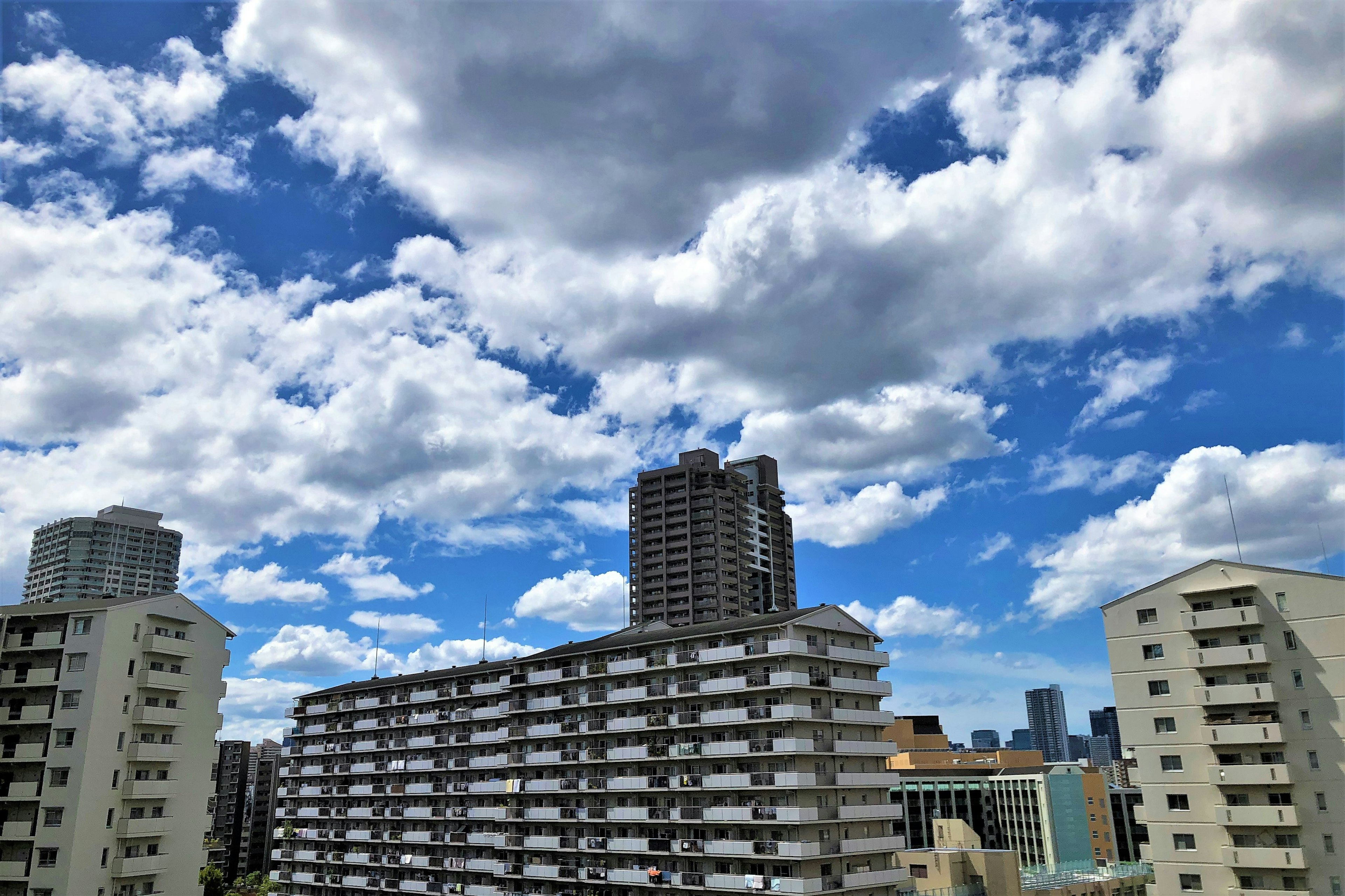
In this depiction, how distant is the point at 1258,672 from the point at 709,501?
439 feet

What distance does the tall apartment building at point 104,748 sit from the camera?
222 ft

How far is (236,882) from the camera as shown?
175 meters

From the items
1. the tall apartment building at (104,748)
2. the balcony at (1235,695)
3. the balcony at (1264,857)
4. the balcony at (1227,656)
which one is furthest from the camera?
the tall apartment building at (104,748)

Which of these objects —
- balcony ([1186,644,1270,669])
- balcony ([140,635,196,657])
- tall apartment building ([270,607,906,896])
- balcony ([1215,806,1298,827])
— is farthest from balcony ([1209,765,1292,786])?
balcony ([140,635,196,657])

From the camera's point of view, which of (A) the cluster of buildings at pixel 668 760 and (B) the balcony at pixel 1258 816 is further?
(A) the cluster of buildings at pixel 668 760

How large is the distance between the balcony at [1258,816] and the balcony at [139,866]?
82064mm

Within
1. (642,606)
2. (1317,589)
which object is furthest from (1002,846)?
(1317,589)

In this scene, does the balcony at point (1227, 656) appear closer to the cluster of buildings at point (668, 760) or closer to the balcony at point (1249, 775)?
the cluster of buildings at point (668, 760)

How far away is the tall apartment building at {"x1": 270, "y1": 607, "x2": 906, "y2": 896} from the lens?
7469cm

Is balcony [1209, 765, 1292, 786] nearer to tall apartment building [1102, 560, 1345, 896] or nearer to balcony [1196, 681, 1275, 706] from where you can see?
tall apartment building [1102, 560, 1345, 896]

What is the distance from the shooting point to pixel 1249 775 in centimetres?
6300

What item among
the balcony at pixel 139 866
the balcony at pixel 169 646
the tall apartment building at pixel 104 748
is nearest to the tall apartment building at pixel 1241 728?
the balcony at pixel 139 866

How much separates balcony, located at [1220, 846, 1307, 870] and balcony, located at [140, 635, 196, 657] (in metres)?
84.8

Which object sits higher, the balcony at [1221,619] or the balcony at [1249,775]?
the balcony at [1221,619]
